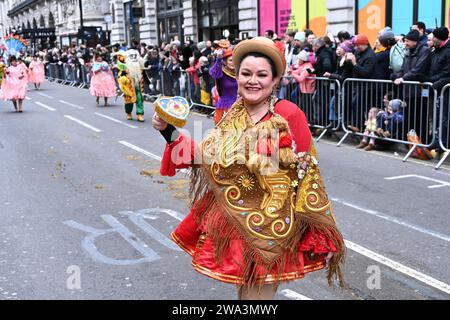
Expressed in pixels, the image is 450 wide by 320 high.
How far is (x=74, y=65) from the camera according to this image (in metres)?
30.6

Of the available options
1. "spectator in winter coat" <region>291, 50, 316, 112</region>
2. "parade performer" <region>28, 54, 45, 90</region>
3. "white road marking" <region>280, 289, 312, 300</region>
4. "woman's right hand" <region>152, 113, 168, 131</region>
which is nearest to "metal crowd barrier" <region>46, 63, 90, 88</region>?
"parade performer" <region>28, 54, 45, 90</region>

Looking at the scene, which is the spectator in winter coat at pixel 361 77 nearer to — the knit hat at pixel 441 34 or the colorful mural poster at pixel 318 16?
the knit hat at pixel 441 34

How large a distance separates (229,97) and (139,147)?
369cm

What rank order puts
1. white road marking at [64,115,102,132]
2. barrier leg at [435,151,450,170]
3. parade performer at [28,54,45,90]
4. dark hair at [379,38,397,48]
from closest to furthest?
barrier leg at [435,151,450,170], dark hair at [379,38,397,48], white road marking at [64,115,102,132], parade performer at [28,54,45,90]

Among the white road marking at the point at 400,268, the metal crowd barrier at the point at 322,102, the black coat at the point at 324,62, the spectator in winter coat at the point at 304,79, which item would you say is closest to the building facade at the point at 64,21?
the spectator in winter coat at the point at 304,79

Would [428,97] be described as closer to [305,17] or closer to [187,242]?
[187,242]

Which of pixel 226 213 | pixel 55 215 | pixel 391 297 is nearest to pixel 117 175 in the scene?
pixel 55 215

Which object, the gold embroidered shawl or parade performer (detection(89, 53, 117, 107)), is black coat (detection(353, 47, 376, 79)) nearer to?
the gold embroidered shawl

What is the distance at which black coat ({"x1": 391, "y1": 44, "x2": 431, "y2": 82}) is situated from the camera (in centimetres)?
945

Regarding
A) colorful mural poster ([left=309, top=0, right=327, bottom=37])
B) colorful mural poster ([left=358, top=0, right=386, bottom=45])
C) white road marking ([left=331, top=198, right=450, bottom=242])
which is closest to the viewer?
white road marking ([left=331, top=198, right=450, bottom=242])

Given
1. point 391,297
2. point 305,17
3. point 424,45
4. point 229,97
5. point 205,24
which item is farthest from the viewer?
point 205,24

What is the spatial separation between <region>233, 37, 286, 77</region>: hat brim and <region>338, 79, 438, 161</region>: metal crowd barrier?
6603 mm

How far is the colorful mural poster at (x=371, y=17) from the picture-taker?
58.3ft

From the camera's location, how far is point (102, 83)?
19781mm
